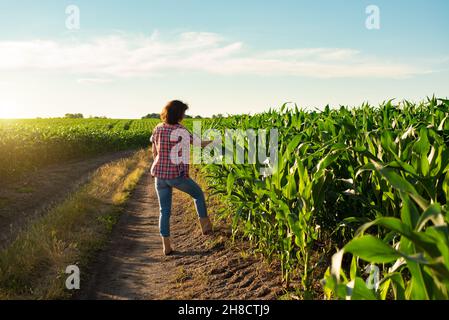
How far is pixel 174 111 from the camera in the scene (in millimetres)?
6508

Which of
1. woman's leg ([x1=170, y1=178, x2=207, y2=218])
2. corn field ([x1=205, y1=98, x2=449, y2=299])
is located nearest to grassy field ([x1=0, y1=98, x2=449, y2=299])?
corn field ([x1=205, y1=98, x2=449, y2=299])

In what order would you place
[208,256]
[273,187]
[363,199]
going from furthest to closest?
1. [208,256]
2. [273,187]
3. [363,199]

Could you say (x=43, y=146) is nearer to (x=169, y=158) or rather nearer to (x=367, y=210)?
(x=169, y=158)

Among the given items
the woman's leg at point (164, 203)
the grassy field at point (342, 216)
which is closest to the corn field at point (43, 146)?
the grassy field at point (342, 216)

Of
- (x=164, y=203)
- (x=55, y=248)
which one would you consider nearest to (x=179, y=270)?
(x=164, y=203)

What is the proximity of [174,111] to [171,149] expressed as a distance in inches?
21.5

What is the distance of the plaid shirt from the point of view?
21.5 ft

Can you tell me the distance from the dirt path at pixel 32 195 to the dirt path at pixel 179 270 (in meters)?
2.16

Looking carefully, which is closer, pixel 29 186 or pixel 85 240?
pixel 85 240

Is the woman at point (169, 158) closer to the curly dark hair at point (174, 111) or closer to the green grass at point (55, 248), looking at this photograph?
the curly dark hair at point (174, 111)
